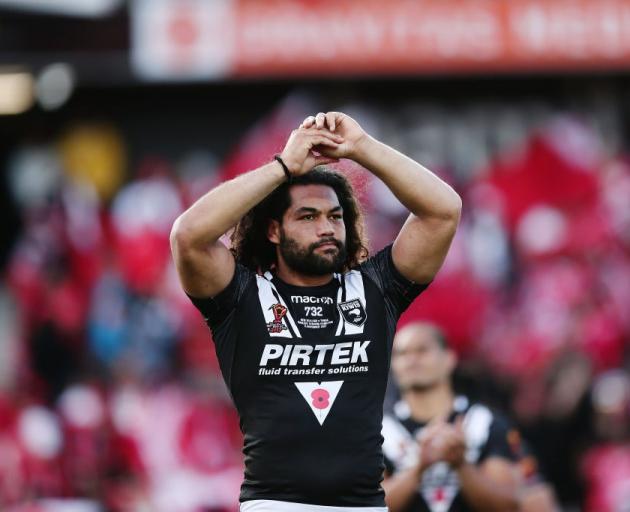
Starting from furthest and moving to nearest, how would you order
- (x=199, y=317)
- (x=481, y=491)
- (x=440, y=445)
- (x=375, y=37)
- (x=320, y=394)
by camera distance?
(x=375, y=37) → (x=199, y=317) → (x=481, y=491) → (x=440, y=445) → (x=320, y=394)

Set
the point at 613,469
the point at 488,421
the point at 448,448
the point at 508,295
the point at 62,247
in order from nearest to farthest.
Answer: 1. the point at 448,448
2. the point at 488,421
3. the point at 613,469
4. the point at 508,295
5. the point at 62,247

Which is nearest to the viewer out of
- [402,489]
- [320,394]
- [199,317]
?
[320,394]

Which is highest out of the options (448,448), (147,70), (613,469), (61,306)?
(147,70)

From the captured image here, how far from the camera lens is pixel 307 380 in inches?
195

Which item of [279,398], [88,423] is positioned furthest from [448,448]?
[88,423]

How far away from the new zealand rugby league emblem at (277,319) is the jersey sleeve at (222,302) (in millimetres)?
131

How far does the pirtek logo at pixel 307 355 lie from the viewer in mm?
4965

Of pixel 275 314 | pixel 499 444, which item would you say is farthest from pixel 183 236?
pixel 499 444

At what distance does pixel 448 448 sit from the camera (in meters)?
6.37

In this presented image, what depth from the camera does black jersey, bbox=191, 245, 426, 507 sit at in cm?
487

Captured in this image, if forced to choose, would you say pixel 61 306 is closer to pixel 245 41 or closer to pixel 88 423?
pixel 88 423

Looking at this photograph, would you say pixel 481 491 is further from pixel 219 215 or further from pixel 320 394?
pixel 219 215

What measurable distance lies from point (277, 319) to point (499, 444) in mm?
2250

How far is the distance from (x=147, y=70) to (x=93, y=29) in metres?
0.81
